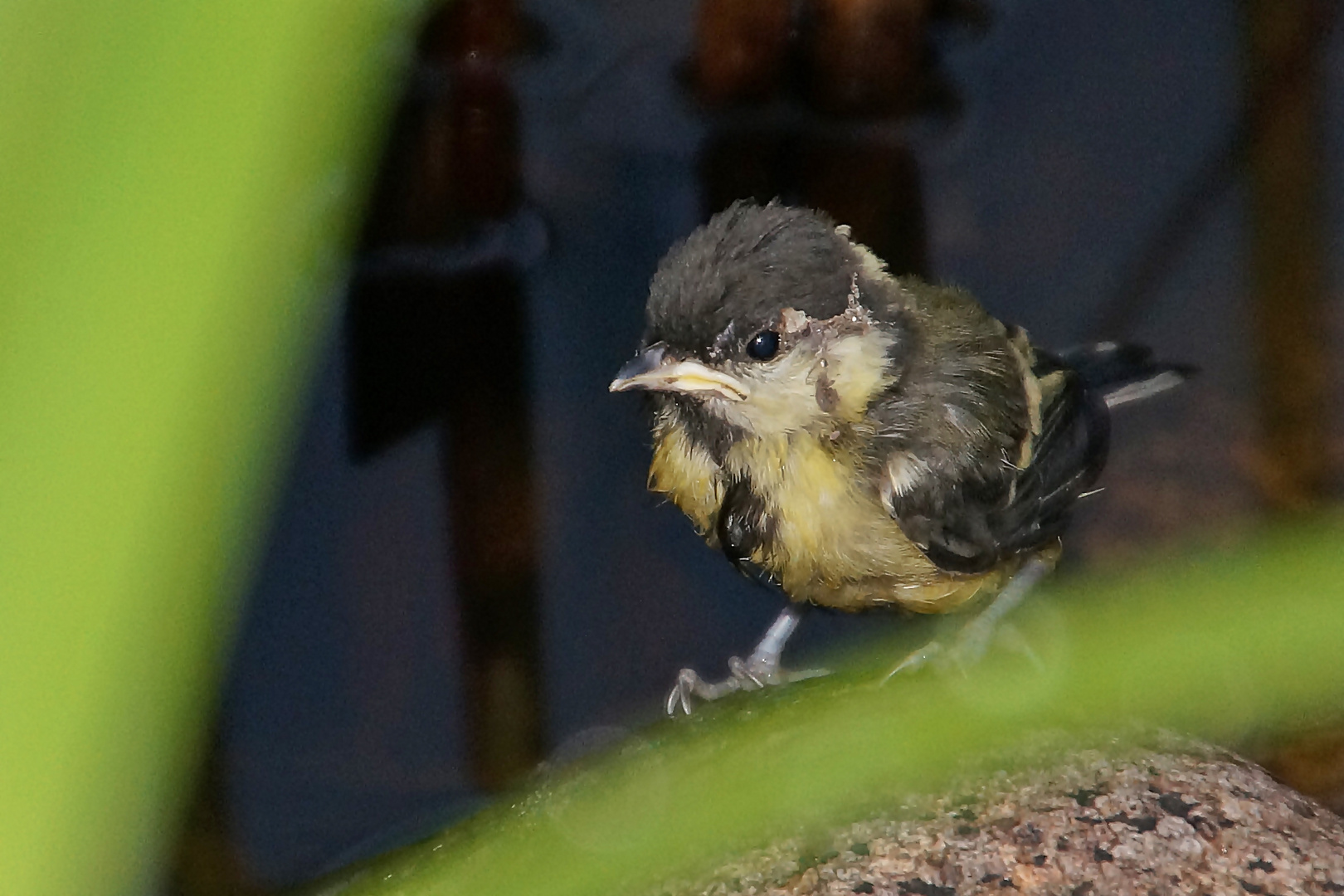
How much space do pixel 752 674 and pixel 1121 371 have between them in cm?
131

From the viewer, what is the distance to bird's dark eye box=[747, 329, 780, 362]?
232 cm

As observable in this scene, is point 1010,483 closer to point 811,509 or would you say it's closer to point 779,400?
point 811,509

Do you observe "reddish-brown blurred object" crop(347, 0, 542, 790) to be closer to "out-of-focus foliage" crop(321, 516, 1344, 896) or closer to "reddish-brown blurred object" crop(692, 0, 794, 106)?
"reddish-brown blurred object" crop(692, 0, 794, 106)

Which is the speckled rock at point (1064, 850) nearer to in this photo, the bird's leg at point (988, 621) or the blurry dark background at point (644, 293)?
the bird's leg at point (988, 621)

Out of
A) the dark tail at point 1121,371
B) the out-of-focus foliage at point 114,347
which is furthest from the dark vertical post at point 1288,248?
the out-of-focus foliage at point 114,347

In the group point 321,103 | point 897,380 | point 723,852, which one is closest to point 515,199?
point 897,380

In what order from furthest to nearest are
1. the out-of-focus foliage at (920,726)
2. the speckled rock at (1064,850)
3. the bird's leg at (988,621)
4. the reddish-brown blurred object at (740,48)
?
the reddish-brown blurred object at (740,48) → the bird's leg at (988,621) → the speckled rock at (1064,850) → the out-of-focus foliage at (920,726)

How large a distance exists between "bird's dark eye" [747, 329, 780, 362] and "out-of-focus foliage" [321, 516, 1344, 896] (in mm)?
1148

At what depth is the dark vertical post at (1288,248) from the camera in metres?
3.23

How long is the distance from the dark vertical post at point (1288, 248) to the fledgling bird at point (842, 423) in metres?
0.60

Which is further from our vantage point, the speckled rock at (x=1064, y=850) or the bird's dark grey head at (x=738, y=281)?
the bird's dark grey head at (x=738, y=281)

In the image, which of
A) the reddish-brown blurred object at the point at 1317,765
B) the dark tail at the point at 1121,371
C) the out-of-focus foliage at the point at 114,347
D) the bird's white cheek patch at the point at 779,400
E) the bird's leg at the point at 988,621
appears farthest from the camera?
the dark tail at the point at 1121,371

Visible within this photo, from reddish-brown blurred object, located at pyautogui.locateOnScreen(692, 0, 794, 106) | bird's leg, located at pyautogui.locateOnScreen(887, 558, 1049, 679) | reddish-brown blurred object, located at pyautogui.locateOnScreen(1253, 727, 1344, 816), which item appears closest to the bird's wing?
bird's leg, located at pyautogui.locateOnScreen(887, 558, 1049, 679)

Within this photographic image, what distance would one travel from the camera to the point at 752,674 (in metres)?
3.12
